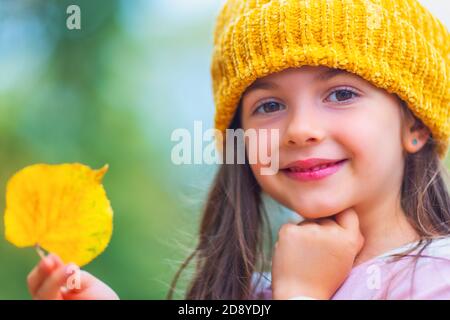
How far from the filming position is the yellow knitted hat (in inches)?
36.2

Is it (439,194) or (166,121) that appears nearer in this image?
(439,194)

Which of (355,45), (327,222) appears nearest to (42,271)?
(327,222)

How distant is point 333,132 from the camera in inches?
36.6

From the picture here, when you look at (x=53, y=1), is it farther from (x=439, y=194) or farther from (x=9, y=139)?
(x=439, y=194)

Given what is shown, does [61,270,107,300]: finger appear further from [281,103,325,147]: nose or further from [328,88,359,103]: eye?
[328,88,359,103]: eye

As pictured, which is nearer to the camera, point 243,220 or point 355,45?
point 355,45

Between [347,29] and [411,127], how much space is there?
23cm

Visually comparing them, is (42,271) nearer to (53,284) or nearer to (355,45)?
(53,284)

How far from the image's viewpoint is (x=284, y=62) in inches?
36.5

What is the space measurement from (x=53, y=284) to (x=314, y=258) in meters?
0.46

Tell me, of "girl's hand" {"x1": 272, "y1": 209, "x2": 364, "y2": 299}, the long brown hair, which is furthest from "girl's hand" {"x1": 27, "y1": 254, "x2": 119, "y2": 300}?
"girl's hand" {"x1": 272, "y1": 209, "x2": 364, "y2": 299}

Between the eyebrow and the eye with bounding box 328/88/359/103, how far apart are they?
28mm
